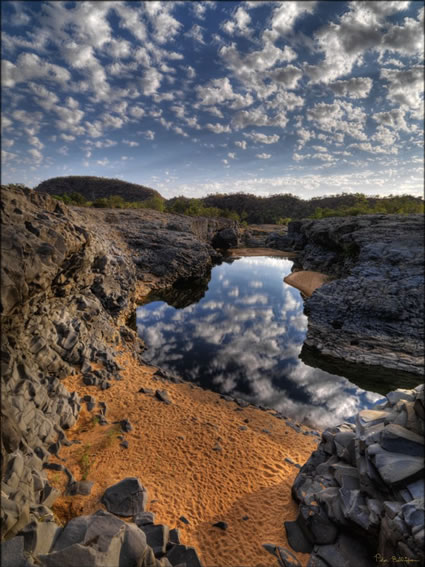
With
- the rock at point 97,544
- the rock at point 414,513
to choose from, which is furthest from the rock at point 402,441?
the rock at point 97,544

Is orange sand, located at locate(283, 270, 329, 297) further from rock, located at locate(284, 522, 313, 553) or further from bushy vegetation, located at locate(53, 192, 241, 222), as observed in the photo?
bushy vegetation, located at locate(53, 192, 241, 222)

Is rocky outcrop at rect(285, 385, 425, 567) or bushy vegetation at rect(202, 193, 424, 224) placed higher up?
bushy vegetation at rect(202, 193, 424, 224)

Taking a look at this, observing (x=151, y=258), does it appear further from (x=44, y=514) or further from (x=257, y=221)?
(x=257, y=221)

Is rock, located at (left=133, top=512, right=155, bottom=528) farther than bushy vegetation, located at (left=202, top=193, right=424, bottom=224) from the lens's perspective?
No

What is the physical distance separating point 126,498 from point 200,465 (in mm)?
3054

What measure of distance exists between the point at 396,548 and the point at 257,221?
5499 inches

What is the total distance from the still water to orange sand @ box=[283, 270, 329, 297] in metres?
3.06

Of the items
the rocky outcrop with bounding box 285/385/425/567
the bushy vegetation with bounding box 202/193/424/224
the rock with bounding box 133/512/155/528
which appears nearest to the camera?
the rocky outcrop with bounding box 285/385/425/567

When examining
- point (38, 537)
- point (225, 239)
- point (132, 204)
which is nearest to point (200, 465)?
point (38, 537)

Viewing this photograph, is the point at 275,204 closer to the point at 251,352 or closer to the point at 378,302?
the point at 378,302

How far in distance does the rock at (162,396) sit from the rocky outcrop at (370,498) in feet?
23.2

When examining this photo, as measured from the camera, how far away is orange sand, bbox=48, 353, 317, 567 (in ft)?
24.5

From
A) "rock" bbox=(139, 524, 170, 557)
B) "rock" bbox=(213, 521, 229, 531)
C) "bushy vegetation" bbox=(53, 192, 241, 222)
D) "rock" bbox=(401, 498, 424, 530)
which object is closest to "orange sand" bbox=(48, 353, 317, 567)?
"rock" bbox=(213, 521, 229, 531)

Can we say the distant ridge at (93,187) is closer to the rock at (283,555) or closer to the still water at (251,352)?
the still water at (251,352)
